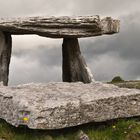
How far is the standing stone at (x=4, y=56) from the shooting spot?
1970 cm

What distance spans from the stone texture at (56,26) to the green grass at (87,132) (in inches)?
199

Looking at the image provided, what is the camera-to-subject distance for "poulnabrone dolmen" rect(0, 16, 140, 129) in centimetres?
1312

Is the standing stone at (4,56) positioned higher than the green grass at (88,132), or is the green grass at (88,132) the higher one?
the standing stone at (4,56)

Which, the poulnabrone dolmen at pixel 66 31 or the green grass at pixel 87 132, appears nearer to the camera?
the green grass at pixel 87 132

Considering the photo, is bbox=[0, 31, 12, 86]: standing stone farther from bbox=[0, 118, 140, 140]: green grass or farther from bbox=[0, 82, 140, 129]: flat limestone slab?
bbox=[0, 118, 140, 140]: green grass

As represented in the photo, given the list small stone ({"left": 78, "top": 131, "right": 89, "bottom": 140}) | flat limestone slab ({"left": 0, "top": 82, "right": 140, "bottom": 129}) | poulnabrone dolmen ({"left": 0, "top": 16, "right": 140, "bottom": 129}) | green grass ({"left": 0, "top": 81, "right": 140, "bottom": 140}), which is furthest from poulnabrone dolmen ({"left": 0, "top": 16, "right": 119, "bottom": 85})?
small stone ({"left": 78, "top": 131, "right": 89, "bottom": 140})

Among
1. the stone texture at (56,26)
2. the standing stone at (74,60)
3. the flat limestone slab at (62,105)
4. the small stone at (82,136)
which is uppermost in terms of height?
the stone texture at (56,26)

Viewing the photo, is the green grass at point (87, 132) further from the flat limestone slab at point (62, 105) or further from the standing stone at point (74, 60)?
the standing stone at point (74, 60)

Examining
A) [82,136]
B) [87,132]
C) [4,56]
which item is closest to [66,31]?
[4,56]

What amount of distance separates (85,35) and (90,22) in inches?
30.0

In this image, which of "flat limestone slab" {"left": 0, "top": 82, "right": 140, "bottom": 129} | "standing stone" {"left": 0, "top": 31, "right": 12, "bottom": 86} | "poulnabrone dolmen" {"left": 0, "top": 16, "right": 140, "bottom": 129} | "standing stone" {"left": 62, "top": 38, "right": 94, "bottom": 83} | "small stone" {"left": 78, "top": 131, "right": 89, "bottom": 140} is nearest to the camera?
"small stone" {"left": 78, "top": 131, "right": 89, "bottom": 140}

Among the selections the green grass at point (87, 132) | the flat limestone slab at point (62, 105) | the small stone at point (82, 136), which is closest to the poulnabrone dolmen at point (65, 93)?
the flat limestone slab at point (62, 105)

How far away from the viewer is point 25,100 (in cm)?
1357

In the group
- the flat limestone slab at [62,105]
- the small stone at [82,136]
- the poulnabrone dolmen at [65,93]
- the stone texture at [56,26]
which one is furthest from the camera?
the stone texture at [56,26]
